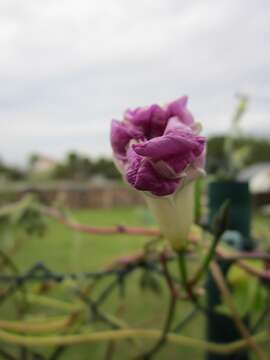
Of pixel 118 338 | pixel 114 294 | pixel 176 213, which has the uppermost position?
pixel 176 213

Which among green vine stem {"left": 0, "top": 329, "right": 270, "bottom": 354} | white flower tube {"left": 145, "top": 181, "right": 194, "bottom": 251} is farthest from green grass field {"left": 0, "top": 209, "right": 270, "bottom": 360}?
white flower tube {"left": 145, "top": 181, "right": 194, "bottom": 251}

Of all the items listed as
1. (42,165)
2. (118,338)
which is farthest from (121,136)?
(42,165)

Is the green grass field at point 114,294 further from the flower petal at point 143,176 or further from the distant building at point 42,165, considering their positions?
the flower petal at point 143,176

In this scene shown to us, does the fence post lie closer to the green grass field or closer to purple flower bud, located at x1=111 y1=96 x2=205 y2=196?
the green grass field

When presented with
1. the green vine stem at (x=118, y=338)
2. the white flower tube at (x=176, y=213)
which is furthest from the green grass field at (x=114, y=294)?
the white flower tube at (x=176, y=213)

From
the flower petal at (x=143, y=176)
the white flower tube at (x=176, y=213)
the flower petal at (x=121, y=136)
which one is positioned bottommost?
the white flower tube at (x=176, y=213)

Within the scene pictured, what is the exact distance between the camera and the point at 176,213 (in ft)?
0.68

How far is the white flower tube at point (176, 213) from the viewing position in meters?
0.20

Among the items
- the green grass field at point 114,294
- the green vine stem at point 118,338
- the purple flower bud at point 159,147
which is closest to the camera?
the purple flower bud at point 159,147

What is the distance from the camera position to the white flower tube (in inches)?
7.9

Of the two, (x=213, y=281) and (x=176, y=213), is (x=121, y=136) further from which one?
(x=213, y=281)

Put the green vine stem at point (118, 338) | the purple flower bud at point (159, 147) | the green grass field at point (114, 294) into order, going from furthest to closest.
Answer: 1. the green grass field at point (114, 294)
2. the green vine stem at point (118, 338)
3. the purple flower bud at point (159, 147)

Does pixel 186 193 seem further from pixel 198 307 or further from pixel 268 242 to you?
pixel 268 242

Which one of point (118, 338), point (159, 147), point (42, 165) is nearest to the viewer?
point (159, 147)
